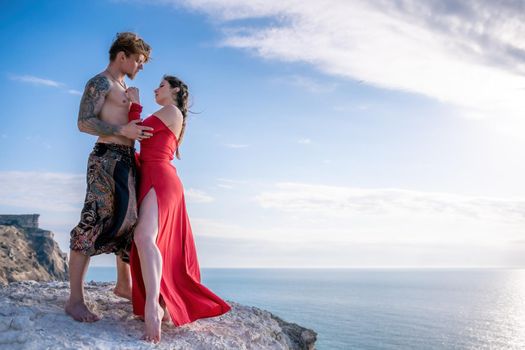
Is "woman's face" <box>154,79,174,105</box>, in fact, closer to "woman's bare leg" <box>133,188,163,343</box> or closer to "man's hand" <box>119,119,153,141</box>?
"man's hand" <box>119,119,153,141</box>

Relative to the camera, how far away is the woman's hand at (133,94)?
6.82 m

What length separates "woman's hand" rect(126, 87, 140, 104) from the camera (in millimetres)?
6820

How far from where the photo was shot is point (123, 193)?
21.2 feet

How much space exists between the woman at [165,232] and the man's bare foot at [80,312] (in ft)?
1.77

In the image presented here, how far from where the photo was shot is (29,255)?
320 feet

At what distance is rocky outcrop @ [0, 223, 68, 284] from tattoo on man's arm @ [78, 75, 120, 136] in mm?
80628

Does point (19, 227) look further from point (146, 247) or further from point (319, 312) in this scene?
point (146, 247)

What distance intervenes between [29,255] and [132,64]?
101 meters

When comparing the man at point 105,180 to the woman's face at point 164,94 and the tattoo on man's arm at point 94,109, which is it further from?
the woman's face at point 164,94

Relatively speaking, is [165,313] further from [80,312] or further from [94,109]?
[94,109]

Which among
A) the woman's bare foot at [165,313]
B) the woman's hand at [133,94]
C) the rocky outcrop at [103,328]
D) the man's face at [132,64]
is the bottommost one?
the rocky outcrop at [103,328]

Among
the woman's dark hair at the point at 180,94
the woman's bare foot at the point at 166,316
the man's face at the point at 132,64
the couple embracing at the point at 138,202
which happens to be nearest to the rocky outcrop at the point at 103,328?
the woman's bare foot at the point at 166,316

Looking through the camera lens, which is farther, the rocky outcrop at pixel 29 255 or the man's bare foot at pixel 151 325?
the rocky outcrop at pixel 29 255

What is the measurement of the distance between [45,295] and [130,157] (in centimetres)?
232
